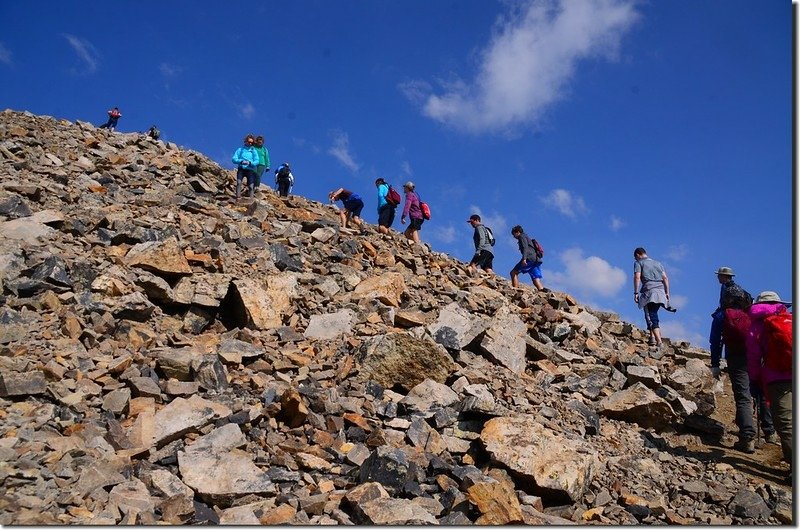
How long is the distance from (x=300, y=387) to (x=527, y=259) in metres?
8.86

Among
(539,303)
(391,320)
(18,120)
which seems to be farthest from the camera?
(18,120)

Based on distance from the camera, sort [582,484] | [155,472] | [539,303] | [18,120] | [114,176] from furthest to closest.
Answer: [18,120], [114,176], [539,303], [582,484], [155,472]

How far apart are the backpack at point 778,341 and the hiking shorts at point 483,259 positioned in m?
9.32

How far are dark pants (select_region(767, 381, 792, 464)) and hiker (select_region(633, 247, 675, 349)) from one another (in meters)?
5.03

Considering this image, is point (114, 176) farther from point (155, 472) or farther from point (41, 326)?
point (155, 472)

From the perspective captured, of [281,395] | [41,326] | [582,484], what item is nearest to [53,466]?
[281,395]

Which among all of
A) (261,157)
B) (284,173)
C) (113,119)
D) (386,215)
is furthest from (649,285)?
(113,119)

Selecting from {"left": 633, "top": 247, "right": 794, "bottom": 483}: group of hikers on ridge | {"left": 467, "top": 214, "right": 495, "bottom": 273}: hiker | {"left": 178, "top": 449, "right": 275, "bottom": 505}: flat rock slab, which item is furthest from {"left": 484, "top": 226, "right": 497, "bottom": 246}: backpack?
{"left": 178, "top": 449, "right": 275, "bottom": 505}: flat rock slab

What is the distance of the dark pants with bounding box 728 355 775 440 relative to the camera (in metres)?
7.02

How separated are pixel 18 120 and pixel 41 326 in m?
14.1

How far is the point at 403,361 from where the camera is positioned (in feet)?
25.6

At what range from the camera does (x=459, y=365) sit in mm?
8336

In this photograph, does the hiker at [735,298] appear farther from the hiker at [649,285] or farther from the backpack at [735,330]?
the hiker at [649,285]

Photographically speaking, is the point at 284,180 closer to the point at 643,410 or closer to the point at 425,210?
the point at 425,210
